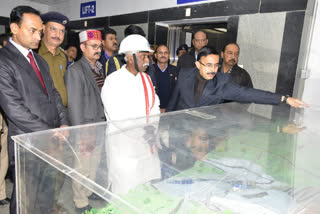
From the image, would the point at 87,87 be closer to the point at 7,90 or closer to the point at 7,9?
→ the point at 7,90

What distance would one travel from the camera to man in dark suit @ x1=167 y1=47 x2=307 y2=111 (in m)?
2.06

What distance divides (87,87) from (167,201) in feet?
4.63

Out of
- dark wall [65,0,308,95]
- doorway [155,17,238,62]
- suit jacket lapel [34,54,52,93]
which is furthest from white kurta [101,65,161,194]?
doorway [155,17,238,62]

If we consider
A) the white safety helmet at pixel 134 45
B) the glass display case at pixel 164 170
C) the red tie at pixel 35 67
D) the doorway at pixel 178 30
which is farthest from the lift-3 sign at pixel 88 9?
the glass display case at pixel 164 170

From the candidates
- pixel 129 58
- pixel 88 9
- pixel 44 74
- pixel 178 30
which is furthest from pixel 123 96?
pixel 88 9

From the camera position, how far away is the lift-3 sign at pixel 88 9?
6.38 m

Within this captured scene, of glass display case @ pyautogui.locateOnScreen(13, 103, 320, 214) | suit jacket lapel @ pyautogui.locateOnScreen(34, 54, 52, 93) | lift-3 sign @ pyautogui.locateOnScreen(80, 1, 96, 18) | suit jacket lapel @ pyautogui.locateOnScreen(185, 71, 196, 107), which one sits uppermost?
lift-3 sign @ pyautogui.locateOnScreen(80, 1, 96, 18)

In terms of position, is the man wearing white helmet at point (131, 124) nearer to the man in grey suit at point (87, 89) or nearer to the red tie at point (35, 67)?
the man in grey suit at point (87, 89)

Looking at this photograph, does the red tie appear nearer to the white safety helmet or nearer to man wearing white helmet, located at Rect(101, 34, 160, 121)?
man wearing white helmet, located at Rect(101, 34, 160, 121)

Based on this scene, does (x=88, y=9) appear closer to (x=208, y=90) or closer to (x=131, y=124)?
(x=208, y=90)

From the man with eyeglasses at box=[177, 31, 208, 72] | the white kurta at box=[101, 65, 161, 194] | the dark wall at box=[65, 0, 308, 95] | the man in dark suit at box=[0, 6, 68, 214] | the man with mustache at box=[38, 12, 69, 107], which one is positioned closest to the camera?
the white kurta at box=[101, 65, 161, 194]

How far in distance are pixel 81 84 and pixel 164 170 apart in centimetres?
129

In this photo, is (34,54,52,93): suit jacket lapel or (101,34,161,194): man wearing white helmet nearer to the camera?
(101,34,161,194): man wearing white helmet

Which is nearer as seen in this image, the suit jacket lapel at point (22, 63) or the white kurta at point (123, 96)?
the suit jacket lapel at point (22, 63)
